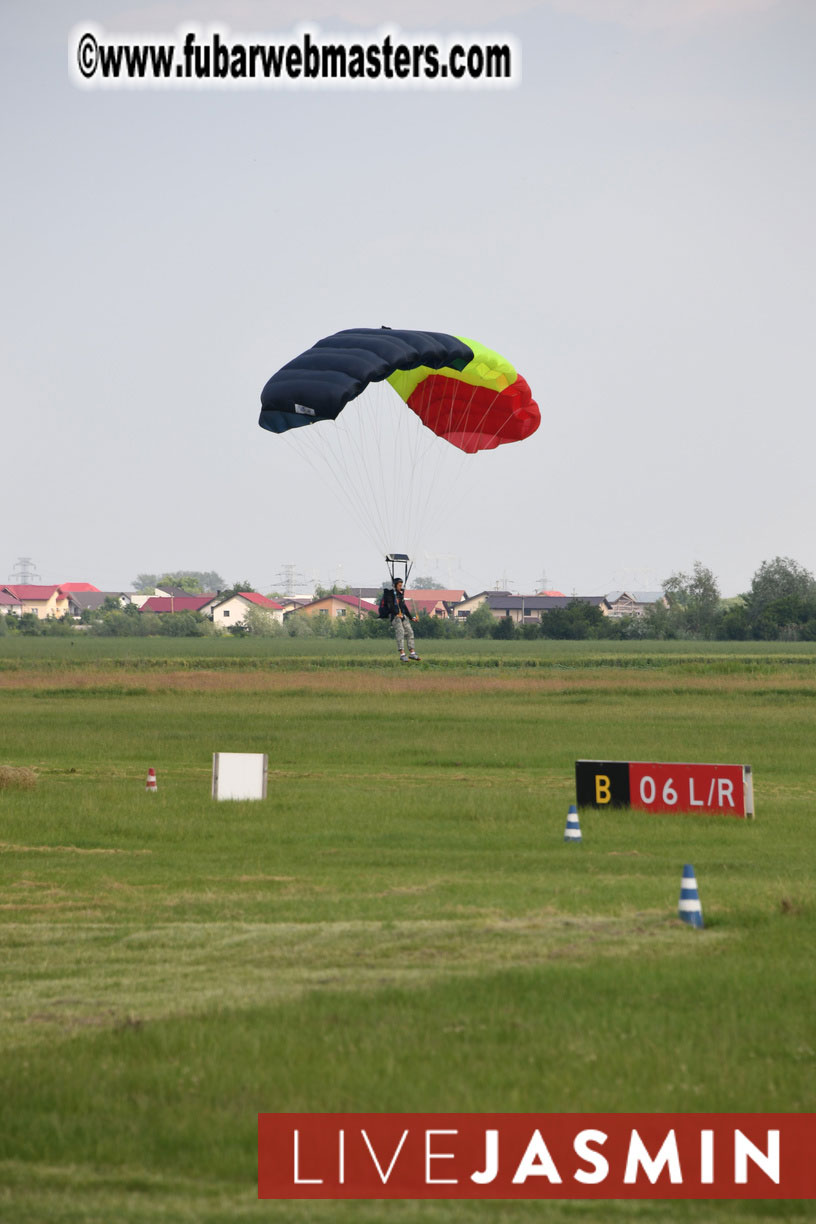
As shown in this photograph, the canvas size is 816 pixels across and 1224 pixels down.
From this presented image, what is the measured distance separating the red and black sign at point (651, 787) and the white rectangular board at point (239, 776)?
19.5ft

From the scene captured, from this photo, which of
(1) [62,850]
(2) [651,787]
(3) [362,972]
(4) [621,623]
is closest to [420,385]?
(2) [651,787]

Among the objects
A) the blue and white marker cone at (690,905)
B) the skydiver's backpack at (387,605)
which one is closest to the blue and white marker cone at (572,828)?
the blue and white marker cone at (690,905)

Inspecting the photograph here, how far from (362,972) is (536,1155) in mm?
3813

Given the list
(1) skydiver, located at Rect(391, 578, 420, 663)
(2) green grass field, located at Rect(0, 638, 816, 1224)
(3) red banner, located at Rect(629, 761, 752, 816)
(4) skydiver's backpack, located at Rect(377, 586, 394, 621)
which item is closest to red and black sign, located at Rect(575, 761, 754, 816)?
(3) red banner, located at Rect(629, 761, 752, 816)

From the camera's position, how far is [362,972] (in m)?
11.5

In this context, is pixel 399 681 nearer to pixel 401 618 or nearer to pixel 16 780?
pixel 401 618

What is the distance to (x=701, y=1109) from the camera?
27.6 feet

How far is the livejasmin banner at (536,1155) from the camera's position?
300 inches

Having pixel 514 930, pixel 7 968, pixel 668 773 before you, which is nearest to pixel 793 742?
pixel 668 773

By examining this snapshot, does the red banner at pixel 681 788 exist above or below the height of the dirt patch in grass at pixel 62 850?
above

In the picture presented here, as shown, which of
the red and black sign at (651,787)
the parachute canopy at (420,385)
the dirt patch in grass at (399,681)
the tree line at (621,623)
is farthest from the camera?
the tree line at (621,623)

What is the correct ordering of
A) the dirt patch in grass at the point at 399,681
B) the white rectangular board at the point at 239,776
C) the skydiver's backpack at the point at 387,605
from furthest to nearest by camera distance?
the dirt patch in grass at the point at 399,681
the skydiver's backpack at the point at 387,605
the white rectangular board at the point at 239,776

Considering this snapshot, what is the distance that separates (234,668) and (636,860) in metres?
69.4

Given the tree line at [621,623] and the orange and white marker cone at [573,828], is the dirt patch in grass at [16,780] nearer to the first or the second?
the orange and white marker cone at [573,828]
